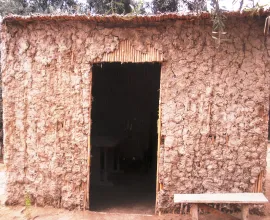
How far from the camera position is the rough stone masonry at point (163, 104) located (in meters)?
4.77

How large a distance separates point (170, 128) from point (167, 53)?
3.85 feet

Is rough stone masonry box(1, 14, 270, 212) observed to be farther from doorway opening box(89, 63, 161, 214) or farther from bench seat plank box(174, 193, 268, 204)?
doorway opening box(89, 63, 161, 214)

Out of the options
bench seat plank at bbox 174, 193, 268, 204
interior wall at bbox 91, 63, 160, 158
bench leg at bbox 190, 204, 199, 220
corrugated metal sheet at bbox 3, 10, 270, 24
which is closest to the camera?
bench seat plank at bbox 174, 193, 268, 204

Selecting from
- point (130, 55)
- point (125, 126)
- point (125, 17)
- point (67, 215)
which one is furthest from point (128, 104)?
Answer: point (125, 17)

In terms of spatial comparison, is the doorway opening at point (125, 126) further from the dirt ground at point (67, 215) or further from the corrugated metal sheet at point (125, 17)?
the corrugated metal sheet at point (125, 17)

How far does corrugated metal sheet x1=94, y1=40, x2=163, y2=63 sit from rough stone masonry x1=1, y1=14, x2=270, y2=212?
0.24ft

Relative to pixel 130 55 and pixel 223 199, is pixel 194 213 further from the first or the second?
pixel 130 55

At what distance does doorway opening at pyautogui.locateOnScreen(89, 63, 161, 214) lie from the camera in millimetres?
7410

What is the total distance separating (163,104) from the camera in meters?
4.89

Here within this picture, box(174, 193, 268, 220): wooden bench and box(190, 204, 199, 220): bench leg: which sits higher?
box(174, 193, 268, 220): wooden bench

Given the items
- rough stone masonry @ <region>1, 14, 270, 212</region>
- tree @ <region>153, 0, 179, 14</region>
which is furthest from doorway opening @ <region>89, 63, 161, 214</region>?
tree @ <region>153, 0, 179, 14</region>

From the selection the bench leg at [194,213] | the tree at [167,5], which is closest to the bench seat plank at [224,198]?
the bench leg at [194,213]

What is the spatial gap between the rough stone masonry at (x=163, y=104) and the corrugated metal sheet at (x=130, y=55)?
0.07 metres

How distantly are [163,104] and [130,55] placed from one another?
93 cm
